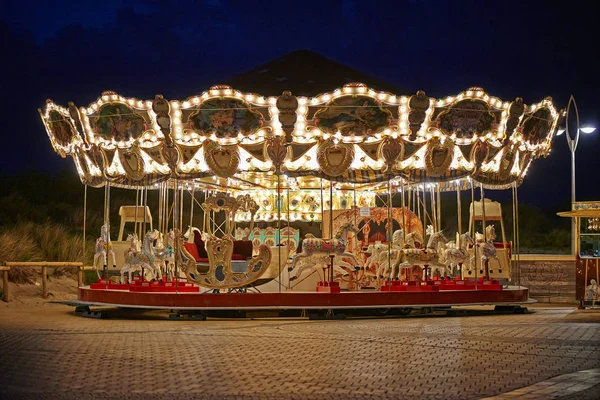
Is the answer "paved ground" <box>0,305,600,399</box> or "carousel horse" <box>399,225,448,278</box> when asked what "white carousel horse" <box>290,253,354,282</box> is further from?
"paved ground" <box>0,305,600,399</box>

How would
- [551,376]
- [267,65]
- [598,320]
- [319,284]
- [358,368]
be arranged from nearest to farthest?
1. [551,376]
2. [358,368]
3. [598,320]
4. [319,284]
5. [267,65]

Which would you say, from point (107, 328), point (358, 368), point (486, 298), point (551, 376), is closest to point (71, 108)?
point (107, 328)

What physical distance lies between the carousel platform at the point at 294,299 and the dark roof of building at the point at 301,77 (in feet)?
14.6

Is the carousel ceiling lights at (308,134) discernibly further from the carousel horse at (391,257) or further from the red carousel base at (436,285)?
the red carousel base at (436,285)

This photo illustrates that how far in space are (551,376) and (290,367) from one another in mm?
2987

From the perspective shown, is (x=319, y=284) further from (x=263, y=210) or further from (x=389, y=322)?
(x=263, y=210)

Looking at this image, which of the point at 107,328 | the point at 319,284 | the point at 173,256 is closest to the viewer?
the point at 107,328

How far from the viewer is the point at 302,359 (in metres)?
10.8

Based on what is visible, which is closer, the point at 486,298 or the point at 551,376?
the point at 551,376

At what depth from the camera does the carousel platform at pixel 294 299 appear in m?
17.4

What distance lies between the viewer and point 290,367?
33.3 ft

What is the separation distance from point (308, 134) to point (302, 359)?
8.51 m

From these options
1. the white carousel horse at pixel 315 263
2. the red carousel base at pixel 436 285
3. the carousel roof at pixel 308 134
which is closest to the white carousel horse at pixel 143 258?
the carousel roof at pixel 308 134

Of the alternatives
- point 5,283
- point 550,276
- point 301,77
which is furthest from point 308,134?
point 550,276
